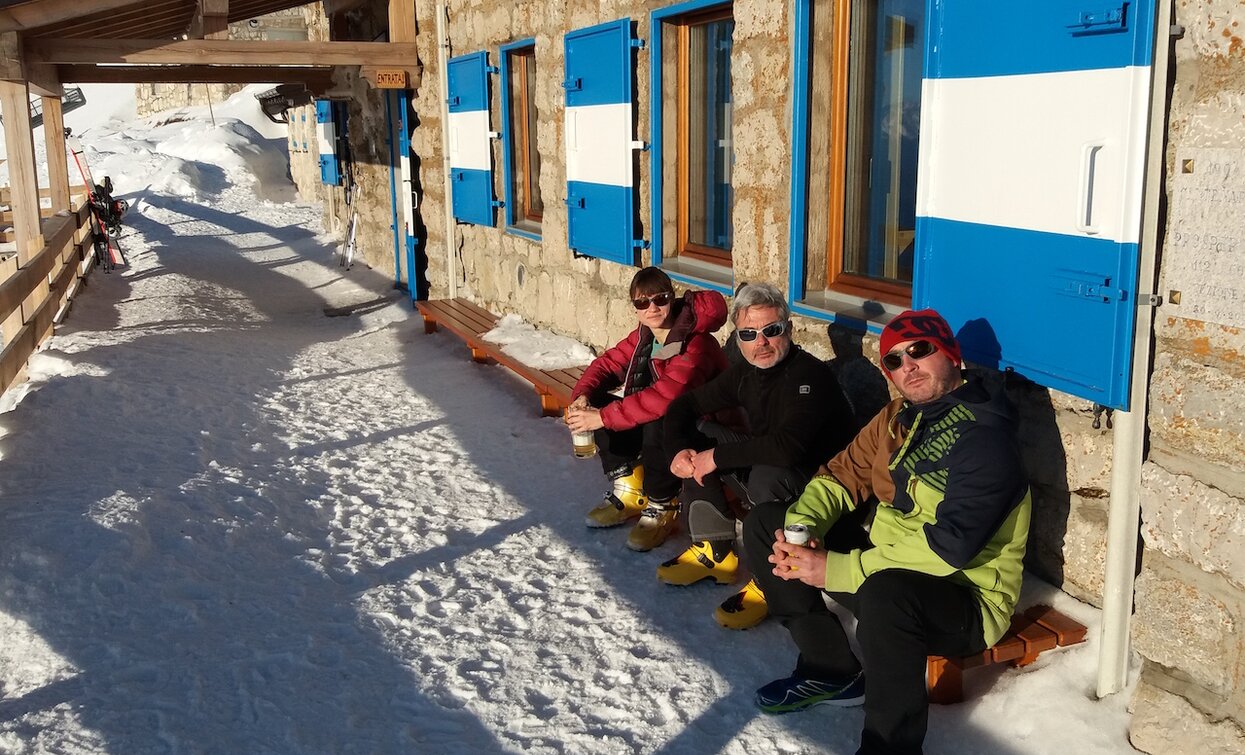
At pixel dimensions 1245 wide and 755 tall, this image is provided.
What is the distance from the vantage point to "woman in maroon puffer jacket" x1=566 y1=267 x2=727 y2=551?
421 centimetres

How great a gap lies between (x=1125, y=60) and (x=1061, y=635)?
146 cm

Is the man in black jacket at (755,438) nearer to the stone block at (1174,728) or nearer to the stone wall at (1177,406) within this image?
the stone wall at (1177,406)

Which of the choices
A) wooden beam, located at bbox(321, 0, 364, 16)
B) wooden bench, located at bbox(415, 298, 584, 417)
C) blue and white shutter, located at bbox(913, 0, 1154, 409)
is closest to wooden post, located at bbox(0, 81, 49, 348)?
wooden bench, located at bbox(415, 298, 584, 417)

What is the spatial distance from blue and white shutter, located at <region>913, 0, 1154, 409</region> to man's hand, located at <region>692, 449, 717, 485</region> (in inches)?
33.4

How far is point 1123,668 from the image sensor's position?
286 centimetres

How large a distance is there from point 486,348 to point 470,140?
84.6 inches

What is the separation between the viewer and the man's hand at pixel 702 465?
362 centimetres

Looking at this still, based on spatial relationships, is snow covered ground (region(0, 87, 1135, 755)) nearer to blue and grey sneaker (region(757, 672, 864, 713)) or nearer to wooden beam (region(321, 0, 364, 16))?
blue and grey sneaker (region(757, 672, 864, 713))

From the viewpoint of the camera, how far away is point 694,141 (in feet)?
18.0

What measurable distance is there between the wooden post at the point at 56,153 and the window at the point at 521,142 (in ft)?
17.4

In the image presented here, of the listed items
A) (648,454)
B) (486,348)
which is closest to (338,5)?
(486,348)

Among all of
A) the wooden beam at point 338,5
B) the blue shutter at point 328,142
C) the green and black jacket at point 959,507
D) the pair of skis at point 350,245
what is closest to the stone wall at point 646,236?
the green and black jacket at point 959,507

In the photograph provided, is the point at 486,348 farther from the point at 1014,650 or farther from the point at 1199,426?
the point at 1199,426

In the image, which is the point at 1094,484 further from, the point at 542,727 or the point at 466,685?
the point at 466,685
